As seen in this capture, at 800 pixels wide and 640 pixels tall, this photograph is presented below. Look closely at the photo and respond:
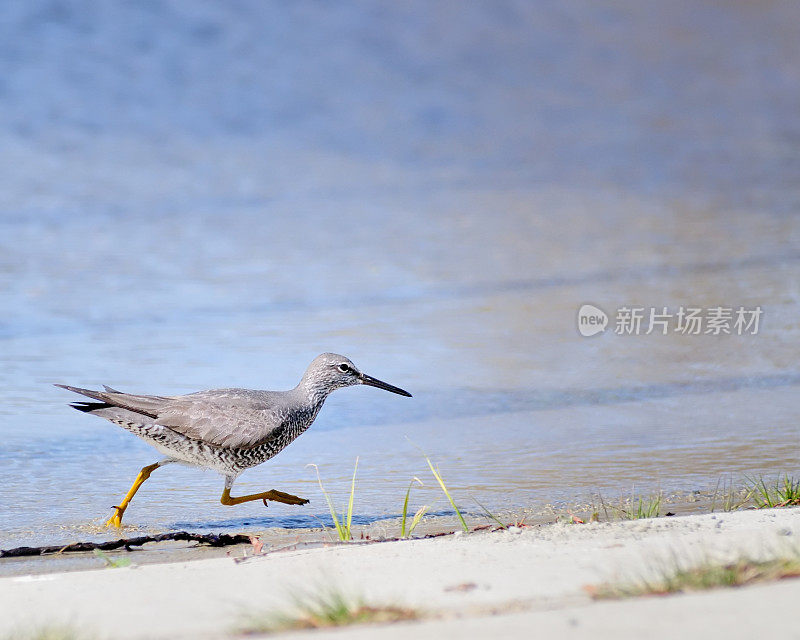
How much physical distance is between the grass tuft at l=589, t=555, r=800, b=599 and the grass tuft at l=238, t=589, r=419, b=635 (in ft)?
1.77

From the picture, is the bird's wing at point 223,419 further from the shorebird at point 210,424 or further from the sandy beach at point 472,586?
the sandy beach at point 472,586

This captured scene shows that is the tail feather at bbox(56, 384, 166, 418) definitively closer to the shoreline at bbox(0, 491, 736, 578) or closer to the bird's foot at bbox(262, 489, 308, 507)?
the bird's foot at bbox(262, 489, 308, 507)

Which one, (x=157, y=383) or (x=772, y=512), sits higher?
(x=157, y=383)

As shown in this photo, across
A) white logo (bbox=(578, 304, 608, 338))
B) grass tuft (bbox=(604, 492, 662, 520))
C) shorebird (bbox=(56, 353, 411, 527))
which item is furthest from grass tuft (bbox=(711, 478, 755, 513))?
white logo (bbox=(578, 304, 608, 338))

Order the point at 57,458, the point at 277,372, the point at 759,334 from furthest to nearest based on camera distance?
the point at 759,334 < the point at 277,372 < the point at 57,458

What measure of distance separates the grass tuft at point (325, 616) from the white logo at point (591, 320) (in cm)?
777

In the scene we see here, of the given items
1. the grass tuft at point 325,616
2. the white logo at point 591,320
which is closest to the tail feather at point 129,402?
the grass tuft at point 325,616

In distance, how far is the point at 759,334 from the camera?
32.8 ft

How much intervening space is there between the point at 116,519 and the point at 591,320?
643cm

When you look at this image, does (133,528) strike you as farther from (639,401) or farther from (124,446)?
(639,401)

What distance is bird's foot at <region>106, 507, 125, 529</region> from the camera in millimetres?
5320

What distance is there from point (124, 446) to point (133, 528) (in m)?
2.04

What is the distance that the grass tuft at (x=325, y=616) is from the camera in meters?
2.64

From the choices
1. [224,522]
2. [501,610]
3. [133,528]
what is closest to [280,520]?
[224,522]
